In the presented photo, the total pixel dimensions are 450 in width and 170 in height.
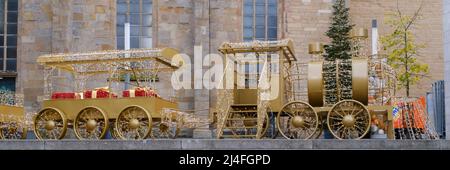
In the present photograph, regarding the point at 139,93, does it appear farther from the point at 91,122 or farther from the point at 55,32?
the point at 55,32

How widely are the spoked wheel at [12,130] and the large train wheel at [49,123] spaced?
1.25 m

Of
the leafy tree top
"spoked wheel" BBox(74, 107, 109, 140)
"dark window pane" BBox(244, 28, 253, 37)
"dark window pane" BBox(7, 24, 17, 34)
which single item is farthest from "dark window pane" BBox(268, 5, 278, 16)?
"spoked wheel" BBox(74, 107, 109, 140)

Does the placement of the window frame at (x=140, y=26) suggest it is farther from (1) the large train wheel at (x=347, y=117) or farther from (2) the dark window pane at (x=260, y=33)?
(1) the large train wheel at (x=347, y=117)

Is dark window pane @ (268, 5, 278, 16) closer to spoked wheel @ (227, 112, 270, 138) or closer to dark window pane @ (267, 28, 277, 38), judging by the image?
dark window pane @ (267, 28, 277, 38)

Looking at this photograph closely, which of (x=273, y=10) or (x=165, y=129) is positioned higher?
(x=273, y=10)

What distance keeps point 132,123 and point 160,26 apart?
12.4 m

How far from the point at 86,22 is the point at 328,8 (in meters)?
9.43

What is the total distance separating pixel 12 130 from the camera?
22.4 m

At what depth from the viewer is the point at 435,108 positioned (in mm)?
24344

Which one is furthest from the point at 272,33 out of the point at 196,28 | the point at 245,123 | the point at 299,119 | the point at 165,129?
the point at 299,119

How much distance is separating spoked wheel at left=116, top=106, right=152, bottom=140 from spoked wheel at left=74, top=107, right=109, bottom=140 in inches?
16.8

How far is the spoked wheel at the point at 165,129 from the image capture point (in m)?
20.7
